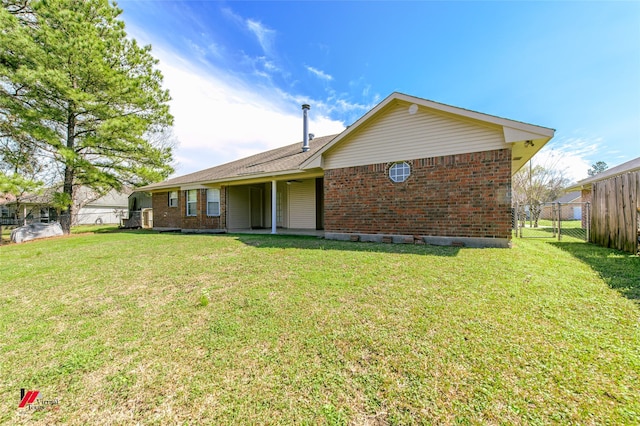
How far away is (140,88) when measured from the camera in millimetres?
14398

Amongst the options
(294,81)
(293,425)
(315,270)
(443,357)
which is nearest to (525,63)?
(294,81)

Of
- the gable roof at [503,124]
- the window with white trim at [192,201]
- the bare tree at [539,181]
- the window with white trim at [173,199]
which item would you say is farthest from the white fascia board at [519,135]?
the bare tree at [539,181]

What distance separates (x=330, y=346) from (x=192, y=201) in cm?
1490

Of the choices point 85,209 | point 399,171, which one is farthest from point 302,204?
point 85,209

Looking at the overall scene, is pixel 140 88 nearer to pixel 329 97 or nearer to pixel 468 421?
pixel 329 97

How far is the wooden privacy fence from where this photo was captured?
22.5 feet

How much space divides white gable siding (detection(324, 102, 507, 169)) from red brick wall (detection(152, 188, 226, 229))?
7.54 metres

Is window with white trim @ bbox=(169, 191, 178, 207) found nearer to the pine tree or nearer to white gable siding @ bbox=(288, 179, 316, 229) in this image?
the pine tree

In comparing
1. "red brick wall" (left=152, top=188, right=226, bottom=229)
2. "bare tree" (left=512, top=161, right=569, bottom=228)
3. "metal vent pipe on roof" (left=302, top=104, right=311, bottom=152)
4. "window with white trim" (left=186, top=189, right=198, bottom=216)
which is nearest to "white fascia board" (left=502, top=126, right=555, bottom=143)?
"metal vent pipe on roof" (left=302, top=104, right=311, bottom=152)

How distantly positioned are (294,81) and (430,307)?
1655 centimetres

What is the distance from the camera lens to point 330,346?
272 cm

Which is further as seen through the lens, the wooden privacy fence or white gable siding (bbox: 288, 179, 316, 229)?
white gable siding (bbox: 288, 179, 316, 229)

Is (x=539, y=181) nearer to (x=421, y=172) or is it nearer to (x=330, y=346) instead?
(x=421, y=172)

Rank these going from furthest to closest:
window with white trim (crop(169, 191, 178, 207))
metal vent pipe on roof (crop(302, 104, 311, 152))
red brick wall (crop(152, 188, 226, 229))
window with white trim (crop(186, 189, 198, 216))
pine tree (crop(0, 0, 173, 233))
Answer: window with white trim (crop(169, 191, 178, 207)) < window with white trim (crop(186, 189, 198, 216)) < metal vent pipe on roof (crop(302, 104, 311, 152)) < red brick wall (crop(152, 188, 226, 229)) < pine tree (crop(0, 0, 173, 233))
